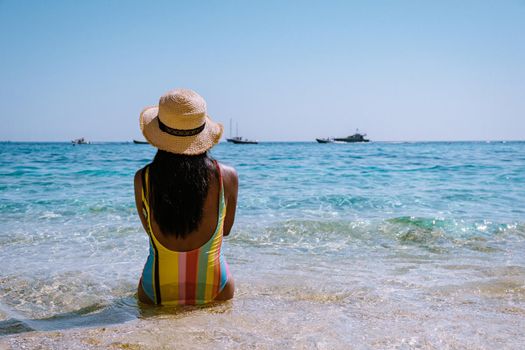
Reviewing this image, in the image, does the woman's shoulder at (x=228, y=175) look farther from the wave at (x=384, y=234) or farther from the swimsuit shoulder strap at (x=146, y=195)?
the wave at (x=384, y=234)

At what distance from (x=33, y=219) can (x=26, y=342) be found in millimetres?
5338

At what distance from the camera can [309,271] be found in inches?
174

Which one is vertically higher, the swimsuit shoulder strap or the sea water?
the swimsuit shoulder strap

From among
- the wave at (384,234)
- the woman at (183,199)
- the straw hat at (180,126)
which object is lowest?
the wave at (384,234)

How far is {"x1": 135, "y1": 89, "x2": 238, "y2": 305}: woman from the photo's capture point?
8.86 feet

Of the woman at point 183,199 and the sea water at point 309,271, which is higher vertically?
the woman at point 183,199

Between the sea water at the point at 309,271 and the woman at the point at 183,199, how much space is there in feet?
0.71

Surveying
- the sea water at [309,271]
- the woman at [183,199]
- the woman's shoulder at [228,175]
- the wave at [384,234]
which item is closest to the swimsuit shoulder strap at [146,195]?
the woman at [183,199]

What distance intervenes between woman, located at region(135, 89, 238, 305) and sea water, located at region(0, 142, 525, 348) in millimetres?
216

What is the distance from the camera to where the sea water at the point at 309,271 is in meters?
2.73

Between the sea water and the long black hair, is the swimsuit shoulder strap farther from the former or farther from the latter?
the sea water

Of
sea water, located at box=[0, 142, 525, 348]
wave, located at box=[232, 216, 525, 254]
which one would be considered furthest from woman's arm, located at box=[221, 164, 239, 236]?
wave, located at box=[232, 216, 525, 254]

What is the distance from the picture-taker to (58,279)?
4.14 meters

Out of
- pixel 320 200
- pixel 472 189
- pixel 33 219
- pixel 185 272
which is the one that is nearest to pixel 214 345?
pixel 185 272
